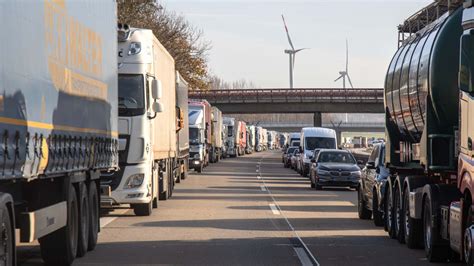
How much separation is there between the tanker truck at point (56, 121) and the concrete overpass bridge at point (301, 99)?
78098 millimetres

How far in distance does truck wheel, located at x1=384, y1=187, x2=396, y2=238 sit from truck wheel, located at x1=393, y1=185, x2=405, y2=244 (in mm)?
270

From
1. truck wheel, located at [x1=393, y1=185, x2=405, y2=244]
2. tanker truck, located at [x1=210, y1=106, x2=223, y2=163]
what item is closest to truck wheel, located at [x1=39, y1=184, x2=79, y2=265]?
truck wheel, located at [x1=393, y1=185, x2=405, y2=244]

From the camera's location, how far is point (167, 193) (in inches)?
1160

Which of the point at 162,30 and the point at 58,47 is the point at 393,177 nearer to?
the point at 58,47

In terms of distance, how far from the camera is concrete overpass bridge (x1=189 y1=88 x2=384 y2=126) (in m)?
A: 94.2

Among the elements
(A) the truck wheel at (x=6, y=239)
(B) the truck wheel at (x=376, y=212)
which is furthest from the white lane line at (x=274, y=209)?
(A) the truck wheel at (x=6, y=239)

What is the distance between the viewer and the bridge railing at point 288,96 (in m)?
94.2

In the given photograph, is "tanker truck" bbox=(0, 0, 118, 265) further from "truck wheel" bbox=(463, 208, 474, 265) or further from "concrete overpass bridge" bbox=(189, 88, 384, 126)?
"concrete overpass bridge" bbox=(189, 88, 384, 126)

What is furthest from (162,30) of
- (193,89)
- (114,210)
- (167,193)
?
(114,210)

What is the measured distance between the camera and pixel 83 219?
1488cm

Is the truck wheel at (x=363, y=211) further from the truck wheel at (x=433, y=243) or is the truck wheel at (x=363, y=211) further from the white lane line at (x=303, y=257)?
the truck wheel at (x=433, y=243)

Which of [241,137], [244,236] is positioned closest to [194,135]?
[244,236]

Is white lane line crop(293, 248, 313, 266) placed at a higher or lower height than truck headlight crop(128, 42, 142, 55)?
lower

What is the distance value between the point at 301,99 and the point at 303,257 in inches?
3166
